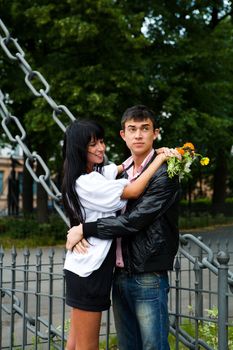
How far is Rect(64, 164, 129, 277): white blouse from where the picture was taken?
8.45 feet

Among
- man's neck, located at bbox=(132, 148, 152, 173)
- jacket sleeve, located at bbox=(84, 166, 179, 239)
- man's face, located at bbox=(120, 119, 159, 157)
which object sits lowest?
jacket sleeve, located at bbox=(84, 166, 179, 239)

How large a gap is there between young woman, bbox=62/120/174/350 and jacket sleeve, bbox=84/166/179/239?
43 millimetres

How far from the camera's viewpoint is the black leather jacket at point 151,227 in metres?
2.53

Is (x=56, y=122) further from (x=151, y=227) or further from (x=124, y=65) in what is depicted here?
(x=124, y=65)

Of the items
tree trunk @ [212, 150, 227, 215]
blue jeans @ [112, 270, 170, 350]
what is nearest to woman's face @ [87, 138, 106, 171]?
blue jeans @ [112, 270, 170, 350]

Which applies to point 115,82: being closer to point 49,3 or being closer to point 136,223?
point 49,3

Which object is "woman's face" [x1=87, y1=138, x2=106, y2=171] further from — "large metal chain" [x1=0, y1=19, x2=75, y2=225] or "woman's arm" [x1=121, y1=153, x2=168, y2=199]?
"large metal chain" [x1=0, y1=19, x2=75, y2=225]

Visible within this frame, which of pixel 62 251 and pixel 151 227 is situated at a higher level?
pixel 151 227

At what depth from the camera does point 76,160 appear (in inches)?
106

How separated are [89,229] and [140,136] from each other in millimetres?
502

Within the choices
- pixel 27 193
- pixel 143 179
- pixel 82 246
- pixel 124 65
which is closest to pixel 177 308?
pixel 82 246

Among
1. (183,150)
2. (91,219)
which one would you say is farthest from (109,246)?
(183,150)

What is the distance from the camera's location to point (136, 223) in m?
2.52

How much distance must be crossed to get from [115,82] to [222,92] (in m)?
4.26
